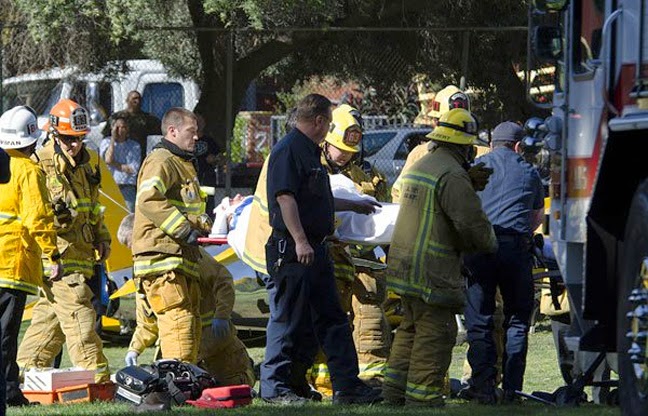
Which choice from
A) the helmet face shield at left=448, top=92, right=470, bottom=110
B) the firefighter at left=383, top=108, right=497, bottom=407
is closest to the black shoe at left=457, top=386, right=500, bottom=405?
the firefighter at left=383, top=108, right=497, bottom=407

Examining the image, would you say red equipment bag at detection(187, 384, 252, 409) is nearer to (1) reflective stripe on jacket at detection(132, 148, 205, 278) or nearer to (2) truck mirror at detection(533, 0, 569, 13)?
(1) reflective stripe on jacket at detection(132, 148, 205, 278)

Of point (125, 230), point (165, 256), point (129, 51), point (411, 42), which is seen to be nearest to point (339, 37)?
point (411, 42)

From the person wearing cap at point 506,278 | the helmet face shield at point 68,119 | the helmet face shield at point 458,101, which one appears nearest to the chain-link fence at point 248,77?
the helmet face shield at point 458,101

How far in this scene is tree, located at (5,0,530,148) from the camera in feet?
49.4

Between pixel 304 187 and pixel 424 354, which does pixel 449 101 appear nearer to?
pixel 304 187

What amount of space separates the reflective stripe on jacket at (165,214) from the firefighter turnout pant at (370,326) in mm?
1190

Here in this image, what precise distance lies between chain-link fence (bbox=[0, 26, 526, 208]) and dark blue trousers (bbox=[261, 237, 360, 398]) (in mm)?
6494

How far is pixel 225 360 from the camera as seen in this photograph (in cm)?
1048

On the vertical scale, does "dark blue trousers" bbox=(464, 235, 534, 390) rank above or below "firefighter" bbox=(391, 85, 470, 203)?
below

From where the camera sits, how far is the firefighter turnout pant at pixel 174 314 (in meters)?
9.86

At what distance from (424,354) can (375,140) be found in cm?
1006

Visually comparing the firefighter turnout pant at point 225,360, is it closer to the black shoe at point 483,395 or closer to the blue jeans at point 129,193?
the black shoe at point 483,395

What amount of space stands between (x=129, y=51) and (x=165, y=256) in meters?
7.65

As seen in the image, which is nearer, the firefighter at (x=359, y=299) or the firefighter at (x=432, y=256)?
the firefighter at (x=432, y=256)
